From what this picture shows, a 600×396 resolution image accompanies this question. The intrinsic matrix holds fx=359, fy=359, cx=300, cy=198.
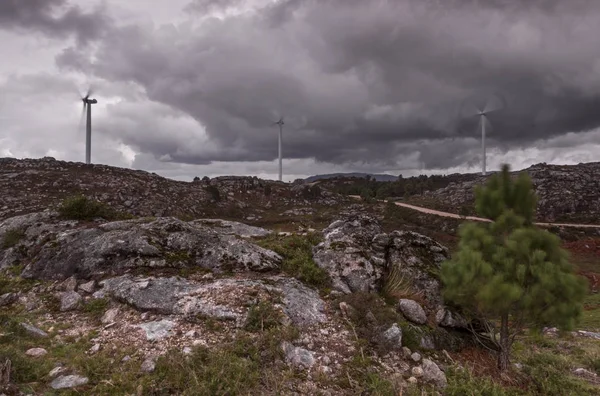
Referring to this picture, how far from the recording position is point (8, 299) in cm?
1242

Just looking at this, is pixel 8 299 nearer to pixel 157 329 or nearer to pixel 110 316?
pixel 110 316

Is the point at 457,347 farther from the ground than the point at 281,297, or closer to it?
closer to it

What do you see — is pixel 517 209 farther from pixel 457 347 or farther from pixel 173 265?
pixel 173 265

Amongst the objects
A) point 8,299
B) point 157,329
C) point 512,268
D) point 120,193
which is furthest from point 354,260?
point 120,193

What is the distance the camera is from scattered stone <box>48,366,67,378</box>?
790 cm

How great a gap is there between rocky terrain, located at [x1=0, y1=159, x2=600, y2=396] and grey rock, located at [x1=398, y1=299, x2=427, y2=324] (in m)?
0.05

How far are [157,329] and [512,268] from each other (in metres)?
9.34

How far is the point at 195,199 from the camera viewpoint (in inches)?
3489

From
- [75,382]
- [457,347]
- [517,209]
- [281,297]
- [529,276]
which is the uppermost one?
[517,209]

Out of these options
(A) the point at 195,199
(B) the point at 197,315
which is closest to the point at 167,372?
(B) the point at 197,315

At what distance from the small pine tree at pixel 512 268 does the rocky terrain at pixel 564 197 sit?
83799 mm

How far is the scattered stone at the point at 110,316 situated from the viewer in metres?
10.6

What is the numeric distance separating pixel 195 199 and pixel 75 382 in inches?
3295

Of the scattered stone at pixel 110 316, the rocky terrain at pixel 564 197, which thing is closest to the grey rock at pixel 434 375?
the scattered stone at pixel 110 316
